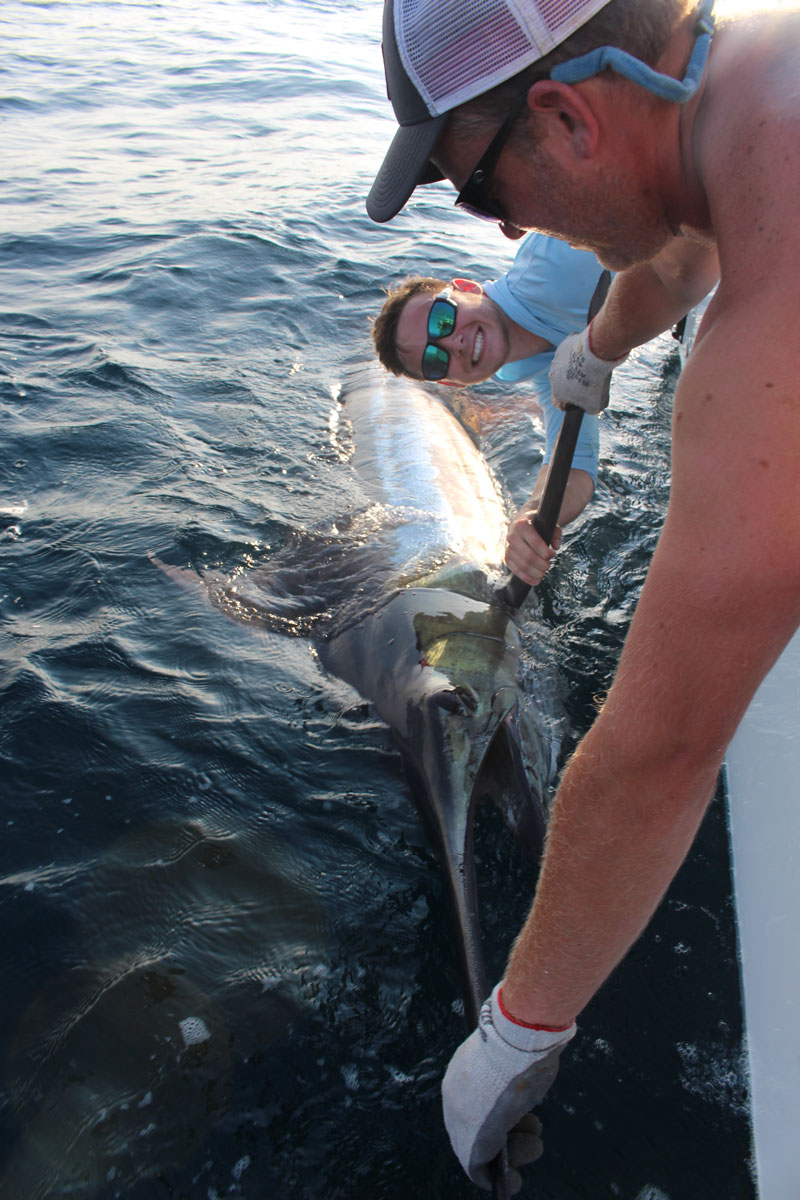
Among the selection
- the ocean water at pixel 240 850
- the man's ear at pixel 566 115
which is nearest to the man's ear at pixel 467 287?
the ocean water at pixel 240 850

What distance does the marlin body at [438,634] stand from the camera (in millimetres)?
3004

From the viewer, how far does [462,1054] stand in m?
2.12

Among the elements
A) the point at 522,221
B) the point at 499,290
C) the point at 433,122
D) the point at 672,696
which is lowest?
the point at 499,290

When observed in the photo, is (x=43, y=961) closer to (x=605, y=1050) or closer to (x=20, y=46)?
(x=605, y=1050)

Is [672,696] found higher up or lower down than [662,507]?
higher up

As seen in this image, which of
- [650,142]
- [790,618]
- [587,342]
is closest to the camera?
[790,618]

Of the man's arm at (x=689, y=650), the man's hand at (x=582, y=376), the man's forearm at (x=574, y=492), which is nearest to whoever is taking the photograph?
the man's arm at (x=689, y=650)

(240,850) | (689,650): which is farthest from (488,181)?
(240,850)

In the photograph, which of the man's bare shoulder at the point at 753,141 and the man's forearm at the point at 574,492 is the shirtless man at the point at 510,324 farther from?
the man's bare shoulder at the point at 753,141

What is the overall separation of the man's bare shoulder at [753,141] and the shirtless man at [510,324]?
112 inches

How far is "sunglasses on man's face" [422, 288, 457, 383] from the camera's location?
186 inches

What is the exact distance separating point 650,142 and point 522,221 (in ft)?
1.21

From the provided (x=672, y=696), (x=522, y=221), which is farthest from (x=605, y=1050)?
(x=522, y=221)

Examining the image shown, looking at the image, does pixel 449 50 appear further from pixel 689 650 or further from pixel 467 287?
pixel 467 287
